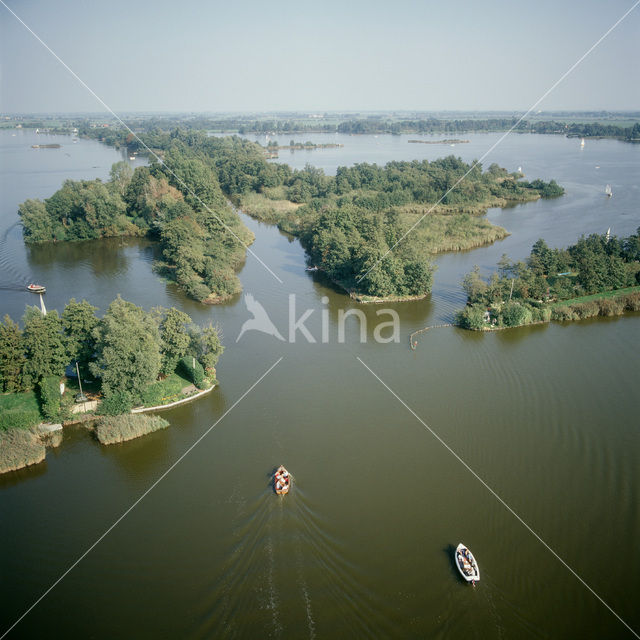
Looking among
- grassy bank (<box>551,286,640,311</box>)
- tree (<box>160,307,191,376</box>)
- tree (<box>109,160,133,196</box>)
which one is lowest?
grassy bank (<box>551,286,640,311</box>)

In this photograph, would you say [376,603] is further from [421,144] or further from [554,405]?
[421,144]

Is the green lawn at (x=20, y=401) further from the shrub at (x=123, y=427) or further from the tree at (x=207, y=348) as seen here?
the tree at (x=207, y=348)

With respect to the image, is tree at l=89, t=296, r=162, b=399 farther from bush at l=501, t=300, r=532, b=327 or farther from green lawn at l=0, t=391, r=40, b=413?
bush at l=501, t=300, r=532, b=327

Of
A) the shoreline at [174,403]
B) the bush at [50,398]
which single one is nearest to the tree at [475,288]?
the shoreline at [174,403]

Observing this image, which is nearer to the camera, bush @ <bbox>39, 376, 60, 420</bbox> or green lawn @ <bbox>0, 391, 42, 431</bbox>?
green lawn @ <bbox>0, 391, 42, 431</bbox>

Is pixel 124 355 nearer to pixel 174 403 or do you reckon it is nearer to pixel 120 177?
pixel 174 403

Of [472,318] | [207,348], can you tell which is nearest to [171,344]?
[207,348]

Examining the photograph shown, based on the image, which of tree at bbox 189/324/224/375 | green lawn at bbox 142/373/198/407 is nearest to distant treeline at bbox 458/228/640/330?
tree at bbox 189/324/224/375

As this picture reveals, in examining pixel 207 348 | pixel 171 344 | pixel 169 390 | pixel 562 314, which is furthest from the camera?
pixel 562 314
